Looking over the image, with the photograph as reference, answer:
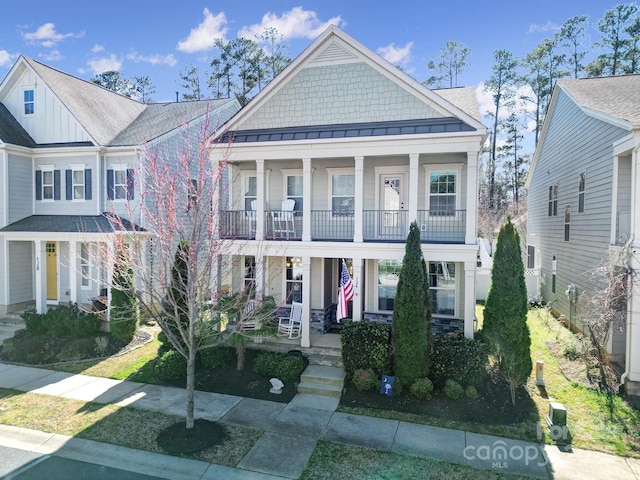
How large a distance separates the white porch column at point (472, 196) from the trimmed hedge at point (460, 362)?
9.43 ft

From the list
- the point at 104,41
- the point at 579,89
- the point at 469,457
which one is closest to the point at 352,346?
the point at 469,457

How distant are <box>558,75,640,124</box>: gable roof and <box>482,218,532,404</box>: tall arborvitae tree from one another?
4167 millimetres

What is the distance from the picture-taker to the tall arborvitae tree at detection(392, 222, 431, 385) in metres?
9.67

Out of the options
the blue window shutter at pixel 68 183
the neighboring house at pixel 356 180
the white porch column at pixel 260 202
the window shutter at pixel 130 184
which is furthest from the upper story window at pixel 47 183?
the white porch column at pixel 260 202

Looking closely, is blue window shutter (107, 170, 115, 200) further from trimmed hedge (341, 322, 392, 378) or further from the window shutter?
trimmed hedge (341, 322, 392, 378)

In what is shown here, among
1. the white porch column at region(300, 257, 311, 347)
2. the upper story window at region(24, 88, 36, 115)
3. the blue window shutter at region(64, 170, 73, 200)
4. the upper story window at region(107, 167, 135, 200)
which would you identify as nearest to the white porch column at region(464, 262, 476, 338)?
the white porch column at region(300, 257, 311, 347)

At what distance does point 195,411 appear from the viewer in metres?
9.04

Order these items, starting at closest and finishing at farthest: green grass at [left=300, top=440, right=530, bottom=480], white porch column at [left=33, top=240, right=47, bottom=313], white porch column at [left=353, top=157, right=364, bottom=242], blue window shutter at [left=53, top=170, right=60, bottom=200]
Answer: green grass at [left=300, top=440, right=530, bottom=480], white porch column at [left=353, top=157, right=364, bottom=242], white porch column at [left=33, top=240, right=47, bottom=313], blue window shutter at [left=53, top=170, right=60, bottom=200]

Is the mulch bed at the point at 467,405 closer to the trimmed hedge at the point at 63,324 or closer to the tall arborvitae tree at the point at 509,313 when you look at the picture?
the tall arborvitae tree at the point at 509,313

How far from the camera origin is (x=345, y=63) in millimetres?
12516

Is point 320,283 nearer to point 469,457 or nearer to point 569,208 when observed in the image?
point 469,457

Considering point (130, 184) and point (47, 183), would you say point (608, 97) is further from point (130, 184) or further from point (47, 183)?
point (47, 183)

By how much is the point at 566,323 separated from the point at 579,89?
9.10 m

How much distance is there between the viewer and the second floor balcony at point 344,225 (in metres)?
12.5
